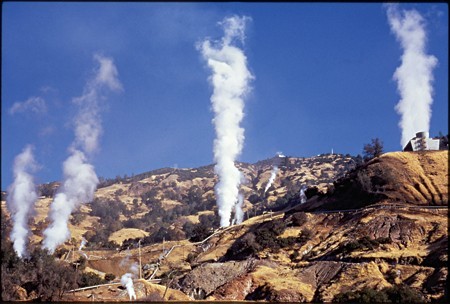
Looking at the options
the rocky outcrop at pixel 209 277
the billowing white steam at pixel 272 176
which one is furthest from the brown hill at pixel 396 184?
the billowing white steam at pixel 272 176

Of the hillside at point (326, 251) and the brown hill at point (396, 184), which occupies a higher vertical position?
the brown hill at point (396, 184)

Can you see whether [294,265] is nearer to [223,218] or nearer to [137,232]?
[223,218]

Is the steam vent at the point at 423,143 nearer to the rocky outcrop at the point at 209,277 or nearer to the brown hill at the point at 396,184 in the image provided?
the brown hill at the point at 396,184

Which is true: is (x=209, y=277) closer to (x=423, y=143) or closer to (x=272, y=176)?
(x=423, y=143)

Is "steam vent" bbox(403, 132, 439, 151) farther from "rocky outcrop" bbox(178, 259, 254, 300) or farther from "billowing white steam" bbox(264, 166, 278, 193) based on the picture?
"billowing white steam" bbox(264, 166, 278, 193)

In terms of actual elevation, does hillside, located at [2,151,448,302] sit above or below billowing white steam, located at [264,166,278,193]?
below

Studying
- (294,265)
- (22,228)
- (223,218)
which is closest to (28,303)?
(22,228)

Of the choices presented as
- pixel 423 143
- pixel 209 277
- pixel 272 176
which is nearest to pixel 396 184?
pixel 423 143


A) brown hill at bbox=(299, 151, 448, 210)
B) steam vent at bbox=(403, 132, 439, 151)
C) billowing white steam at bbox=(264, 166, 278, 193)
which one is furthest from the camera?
billowing white steam at bbox=(264, 166, 278, 193)

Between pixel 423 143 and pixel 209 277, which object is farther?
pixel 423 143

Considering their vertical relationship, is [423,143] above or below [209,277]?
above

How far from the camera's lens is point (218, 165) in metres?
Answer: 73.1

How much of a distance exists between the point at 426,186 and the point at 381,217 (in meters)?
9.02

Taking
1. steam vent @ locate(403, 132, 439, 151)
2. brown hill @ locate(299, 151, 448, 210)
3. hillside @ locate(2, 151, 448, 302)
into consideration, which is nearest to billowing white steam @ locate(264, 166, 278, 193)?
hillside @ locate(2, 151, 448, 302)
